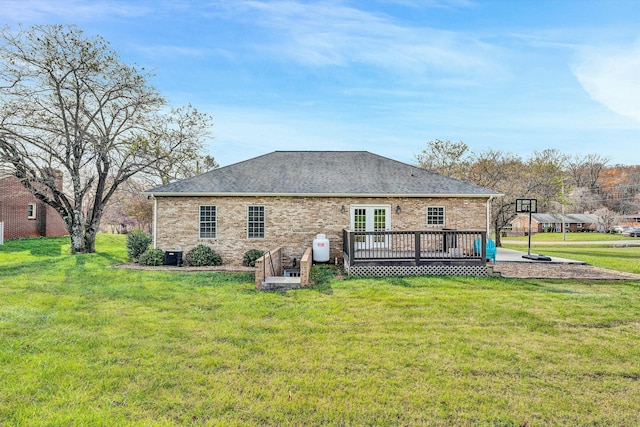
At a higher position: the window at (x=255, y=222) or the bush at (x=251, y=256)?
the window at (x=255, y=222)

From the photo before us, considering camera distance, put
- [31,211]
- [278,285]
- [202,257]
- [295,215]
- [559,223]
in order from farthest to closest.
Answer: [559,223] → [31,211] → [295,215] → [202,257] → [278,285]

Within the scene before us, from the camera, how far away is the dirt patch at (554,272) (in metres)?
11.4

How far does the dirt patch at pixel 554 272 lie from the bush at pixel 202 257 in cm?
1122

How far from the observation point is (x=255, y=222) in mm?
14305

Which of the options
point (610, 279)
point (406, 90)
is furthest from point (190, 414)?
point (406, 90)

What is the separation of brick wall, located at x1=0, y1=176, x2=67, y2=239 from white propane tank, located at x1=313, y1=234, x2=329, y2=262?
70.9 feet

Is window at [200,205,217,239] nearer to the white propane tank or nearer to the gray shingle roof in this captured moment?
the gray shingle roof

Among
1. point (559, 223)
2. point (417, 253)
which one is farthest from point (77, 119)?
point (559, 223)

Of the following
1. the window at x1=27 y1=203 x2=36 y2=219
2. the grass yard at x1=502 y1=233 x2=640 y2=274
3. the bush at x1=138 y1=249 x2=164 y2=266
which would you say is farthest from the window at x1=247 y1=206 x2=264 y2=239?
the window at x1=27 y1=203 x2=36 y2=219

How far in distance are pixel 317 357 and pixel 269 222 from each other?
974 cm

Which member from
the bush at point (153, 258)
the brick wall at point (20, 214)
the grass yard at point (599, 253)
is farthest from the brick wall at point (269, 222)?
the brick wall at point (20, 214)

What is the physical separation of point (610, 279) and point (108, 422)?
14671 mm

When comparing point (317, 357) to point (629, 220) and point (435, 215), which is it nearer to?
point (435, 215)

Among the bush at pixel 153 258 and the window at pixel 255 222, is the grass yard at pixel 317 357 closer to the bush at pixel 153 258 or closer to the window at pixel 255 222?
the bush at pixel 153 258
